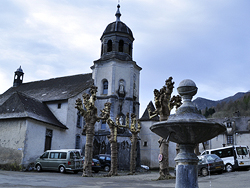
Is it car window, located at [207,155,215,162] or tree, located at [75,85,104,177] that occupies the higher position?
tree, located at [75,85,104,177]

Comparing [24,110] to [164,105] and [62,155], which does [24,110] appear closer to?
[62,155]

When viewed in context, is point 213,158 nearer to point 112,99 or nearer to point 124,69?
point 112,99

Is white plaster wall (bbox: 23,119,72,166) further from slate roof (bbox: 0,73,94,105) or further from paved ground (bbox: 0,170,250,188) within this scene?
paved ground (bbox: 0,170,250,188)

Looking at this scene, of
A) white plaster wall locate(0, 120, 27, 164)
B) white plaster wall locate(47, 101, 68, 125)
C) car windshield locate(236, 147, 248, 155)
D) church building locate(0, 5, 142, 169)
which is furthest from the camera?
white plaster wall locate(47, 101, 68, 125)

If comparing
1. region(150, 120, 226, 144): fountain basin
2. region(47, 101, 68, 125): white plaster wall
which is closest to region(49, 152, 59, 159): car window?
region(47, 101, 68, 125): white plaster wall

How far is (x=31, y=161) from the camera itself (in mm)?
26516

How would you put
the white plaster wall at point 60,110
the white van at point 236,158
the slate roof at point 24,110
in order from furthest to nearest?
the white plaster wall at point 60,110
the slate roof at point 24,110
the white van at point 236,158

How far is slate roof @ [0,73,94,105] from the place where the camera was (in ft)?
116

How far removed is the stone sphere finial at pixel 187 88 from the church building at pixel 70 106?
73.9 ft

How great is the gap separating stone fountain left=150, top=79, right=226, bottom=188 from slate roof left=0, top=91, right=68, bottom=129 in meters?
22.7

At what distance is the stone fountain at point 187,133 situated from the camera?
546 centimetres

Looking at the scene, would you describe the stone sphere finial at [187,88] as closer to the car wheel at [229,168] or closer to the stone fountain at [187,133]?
the stone fountain at [187,133]

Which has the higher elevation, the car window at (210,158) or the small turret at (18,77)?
the small turret at (18,77)

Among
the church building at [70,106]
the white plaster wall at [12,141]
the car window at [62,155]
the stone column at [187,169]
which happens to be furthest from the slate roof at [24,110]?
the stone column at [187,169]
